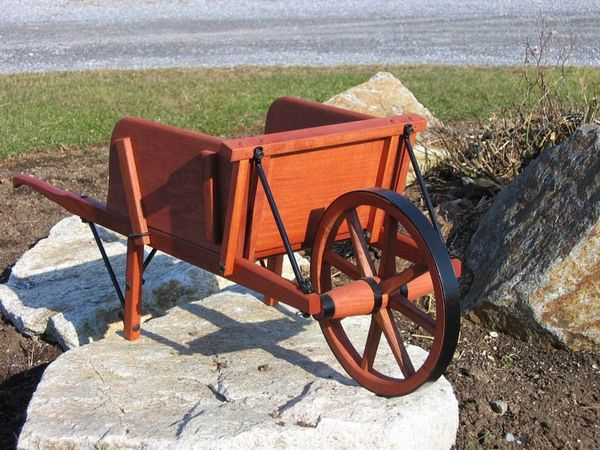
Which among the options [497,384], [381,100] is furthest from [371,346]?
[381,100]

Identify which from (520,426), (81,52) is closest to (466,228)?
(520,426)

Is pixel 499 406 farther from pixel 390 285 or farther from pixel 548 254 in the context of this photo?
pixel 390 285

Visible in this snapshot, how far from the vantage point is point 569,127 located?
218 inches

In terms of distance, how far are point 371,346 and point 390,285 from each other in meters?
0.28

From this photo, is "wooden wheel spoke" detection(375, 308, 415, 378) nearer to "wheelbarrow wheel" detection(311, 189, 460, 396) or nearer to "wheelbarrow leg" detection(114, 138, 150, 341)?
"wheelbarrow wheel" detection(311, 189, 460, 396)

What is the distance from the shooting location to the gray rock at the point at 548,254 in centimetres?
414

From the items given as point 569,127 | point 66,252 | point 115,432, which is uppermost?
point 569,127

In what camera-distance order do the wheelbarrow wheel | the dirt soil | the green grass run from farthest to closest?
the green grass < the dirt soil < the wheelbarrow wheel

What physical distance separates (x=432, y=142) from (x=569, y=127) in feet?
3.17

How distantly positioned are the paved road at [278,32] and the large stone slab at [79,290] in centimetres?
740

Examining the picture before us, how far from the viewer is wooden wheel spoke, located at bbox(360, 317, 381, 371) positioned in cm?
341

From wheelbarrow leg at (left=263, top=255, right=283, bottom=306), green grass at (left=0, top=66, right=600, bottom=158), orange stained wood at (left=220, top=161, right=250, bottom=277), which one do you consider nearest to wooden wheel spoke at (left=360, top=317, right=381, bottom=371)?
orange stained wood at (left=220, top=161, right=250, bottom=277)

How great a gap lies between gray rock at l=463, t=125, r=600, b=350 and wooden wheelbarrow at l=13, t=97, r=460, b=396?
2.53ft

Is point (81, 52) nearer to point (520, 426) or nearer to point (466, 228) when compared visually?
point (466, 228)
